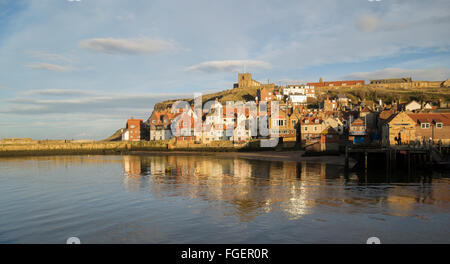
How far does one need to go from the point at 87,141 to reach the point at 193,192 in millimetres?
A: 100401

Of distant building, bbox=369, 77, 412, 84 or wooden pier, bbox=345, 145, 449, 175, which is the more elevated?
distant building, bbox=369, 77, 412, 84

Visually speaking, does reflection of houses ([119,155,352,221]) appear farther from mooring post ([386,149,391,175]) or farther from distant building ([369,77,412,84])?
distant building ([369,77,412,84])

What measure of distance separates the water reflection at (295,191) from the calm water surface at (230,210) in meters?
0.08

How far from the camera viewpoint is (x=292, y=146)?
78500mm

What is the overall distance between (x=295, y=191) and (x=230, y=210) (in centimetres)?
972

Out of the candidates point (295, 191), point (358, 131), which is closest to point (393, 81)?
point (358, 131)

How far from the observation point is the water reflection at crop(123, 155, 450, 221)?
1016 inches

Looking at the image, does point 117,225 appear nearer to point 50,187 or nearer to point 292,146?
point 50,187

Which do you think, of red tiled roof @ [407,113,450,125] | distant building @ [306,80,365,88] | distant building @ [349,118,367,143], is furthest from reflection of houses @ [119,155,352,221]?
distant building @ [306,80,365,88]

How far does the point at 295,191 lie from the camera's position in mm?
32531

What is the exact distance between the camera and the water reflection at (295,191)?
25812mm

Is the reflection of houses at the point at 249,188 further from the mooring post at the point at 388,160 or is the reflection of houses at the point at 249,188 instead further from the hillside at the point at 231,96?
the hillside at the point at 231,96

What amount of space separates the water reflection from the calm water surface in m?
0.08
